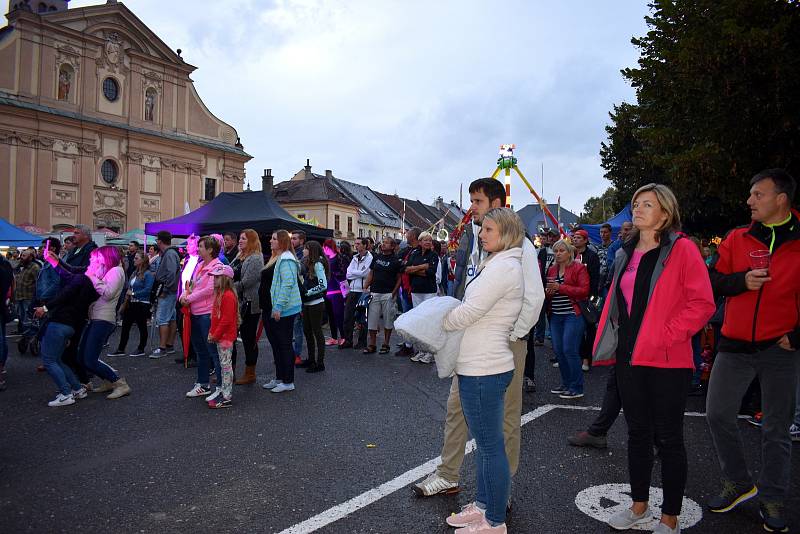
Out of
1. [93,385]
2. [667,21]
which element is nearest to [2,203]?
[93,385]

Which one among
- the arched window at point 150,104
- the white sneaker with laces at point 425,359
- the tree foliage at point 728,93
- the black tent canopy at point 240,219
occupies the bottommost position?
the white sneaker with laces at point 425,359

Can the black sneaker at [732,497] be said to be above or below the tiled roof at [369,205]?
below

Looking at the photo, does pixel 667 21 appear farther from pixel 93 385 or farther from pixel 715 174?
pixel 93 385

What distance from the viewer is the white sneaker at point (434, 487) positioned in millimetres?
3828

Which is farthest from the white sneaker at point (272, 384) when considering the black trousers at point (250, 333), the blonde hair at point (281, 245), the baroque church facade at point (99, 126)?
the baroque church facade at point (99, 126)

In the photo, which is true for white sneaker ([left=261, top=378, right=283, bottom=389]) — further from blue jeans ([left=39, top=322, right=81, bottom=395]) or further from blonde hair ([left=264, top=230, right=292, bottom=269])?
blue jeans ([left=39, top=322, right=81, bottom=395])

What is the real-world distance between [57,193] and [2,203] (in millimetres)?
3286

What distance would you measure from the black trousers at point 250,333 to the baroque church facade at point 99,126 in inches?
1265

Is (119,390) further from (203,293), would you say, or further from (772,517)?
(772,517)

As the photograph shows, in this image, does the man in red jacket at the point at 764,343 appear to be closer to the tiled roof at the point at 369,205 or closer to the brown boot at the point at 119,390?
the brown boot at the point at 119,390

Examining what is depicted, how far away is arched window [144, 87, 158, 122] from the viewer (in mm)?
42069

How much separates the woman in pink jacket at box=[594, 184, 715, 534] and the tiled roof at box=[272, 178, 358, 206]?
5739cm

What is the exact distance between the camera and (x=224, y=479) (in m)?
4.18

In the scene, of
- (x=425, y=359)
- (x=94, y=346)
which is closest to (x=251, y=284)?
(x=94, y=346)
